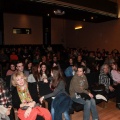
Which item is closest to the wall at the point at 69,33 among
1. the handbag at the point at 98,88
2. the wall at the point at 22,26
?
the wall at the point at 22,26

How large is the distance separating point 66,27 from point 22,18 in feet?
13.1

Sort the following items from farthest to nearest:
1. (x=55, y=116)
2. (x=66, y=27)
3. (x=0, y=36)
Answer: (x=66, y=27)
(x=0, y=36)
(x=55, y=116)

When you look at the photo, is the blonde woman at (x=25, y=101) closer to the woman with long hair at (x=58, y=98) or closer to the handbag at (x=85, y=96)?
the woman with long hair at (x=58, y=98)

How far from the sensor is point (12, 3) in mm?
7094

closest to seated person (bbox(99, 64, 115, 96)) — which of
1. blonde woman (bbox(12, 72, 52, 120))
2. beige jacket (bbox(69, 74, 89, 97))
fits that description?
beige jacket (bbox(69, 74, 89, 97))

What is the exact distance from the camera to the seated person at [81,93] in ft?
12.0

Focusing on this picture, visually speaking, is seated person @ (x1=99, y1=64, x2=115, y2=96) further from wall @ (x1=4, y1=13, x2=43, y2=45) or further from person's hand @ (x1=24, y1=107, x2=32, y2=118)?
wall @ (x1=4, y1=13, x2=43, y2=45)

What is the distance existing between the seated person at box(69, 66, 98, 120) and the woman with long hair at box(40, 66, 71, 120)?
0.44 m

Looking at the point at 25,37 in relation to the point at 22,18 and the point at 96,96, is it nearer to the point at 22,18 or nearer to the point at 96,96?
the point at 22,18

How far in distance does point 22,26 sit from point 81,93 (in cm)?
1111

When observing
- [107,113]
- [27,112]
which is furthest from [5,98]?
[107,113]

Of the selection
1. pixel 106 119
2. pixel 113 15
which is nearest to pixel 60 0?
Answer: pixel 113 15

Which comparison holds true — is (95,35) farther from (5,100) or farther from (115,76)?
(5,100)

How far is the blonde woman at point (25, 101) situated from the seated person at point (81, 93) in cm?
87
